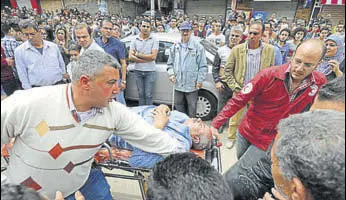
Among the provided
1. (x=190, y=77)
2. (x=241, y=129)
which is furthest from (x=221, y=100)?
(x=241, y=129)

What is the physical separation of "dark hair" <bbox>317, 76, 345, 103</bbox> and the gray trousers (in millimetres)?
2192

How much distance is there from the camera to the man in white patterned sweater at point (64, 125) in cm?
111

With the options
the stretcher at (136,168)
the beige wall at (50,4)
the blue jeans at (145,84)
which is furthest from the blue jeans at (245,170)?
the blue jeans at (145,84)

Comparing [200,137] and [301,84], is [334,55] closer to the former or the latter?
[301,84]

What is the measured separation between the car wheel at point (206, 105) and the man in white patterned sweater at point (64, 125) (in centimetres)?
253

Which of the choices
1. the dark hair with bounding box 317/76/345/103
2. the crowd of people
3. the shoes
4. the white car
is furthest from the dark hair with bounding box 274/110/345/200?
the white car

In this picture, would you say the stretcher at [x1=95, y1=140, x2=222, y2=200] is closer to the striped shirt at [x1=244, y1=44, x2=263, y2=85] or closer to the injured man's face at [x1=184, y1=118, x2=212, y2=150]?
the injured man's face at [x1=184, y1=118, x2=212, y2=150]

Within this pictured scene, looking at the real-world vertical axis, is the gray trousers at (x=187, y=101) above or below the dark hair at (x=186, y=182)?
below

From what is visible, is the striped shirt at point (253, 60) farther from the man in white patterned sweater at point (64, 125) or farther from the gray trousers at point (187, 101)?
the man in white patterned sweater at point (64, 125)

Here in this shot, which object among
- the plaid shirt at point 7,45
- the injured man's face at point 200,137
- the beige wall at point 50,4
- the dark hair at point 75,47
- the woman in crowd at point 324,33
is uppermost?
the beige wall at point 50,4

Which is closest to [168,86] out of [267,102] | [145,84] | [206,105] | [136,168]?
[145,84]

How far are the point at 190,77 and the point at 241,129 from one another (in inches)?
51.3

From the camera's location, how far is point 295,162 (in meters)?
0.74

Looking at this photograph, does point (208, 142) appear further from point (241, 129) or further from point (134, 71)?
point (134, 71)
